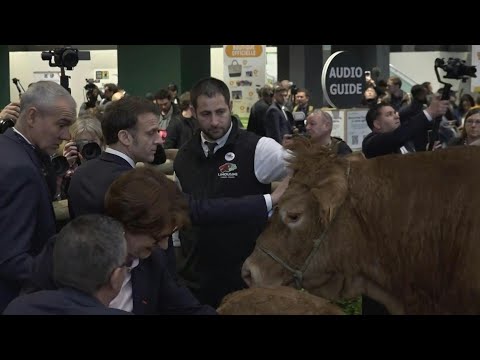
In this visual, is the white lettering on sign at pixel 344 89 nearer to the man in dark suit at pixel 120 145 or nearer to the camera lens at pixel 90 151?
the camera lens at pixel 90 151

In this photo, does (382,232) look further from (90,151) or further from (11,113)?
(11,113)

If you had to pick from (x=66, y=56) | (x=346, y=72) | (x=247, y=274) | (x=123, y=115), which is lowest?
(x=247, y=274)

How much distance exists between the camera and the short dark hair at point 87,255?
2316 millimetres

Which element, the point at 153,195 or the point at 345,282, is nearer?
the point at 153,195

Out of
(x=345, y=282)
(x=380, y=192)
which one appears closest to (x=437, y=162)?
(x=380, y=192)

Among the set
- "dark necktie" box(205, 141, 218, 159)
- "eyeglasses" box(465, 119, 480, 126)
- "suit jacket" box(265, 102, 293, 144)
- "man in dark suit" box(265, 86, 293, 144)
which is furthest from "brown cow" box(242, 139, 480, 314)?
"suit jacket" box(265, 102, 293, 144)

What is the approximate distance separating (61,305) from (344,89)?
10586 millimetres

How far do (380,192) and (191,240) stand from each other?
1588 mm

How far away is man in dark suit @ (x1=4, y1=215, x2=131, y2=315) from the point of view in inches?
88.5

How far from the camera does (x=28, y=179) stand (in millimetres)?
3389

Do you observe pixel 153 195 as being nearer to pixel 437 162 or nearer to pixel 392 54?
pixel 437 162

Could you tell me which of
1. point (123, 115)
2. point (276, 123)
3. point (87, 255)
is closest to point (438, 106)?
point (123, 115)
